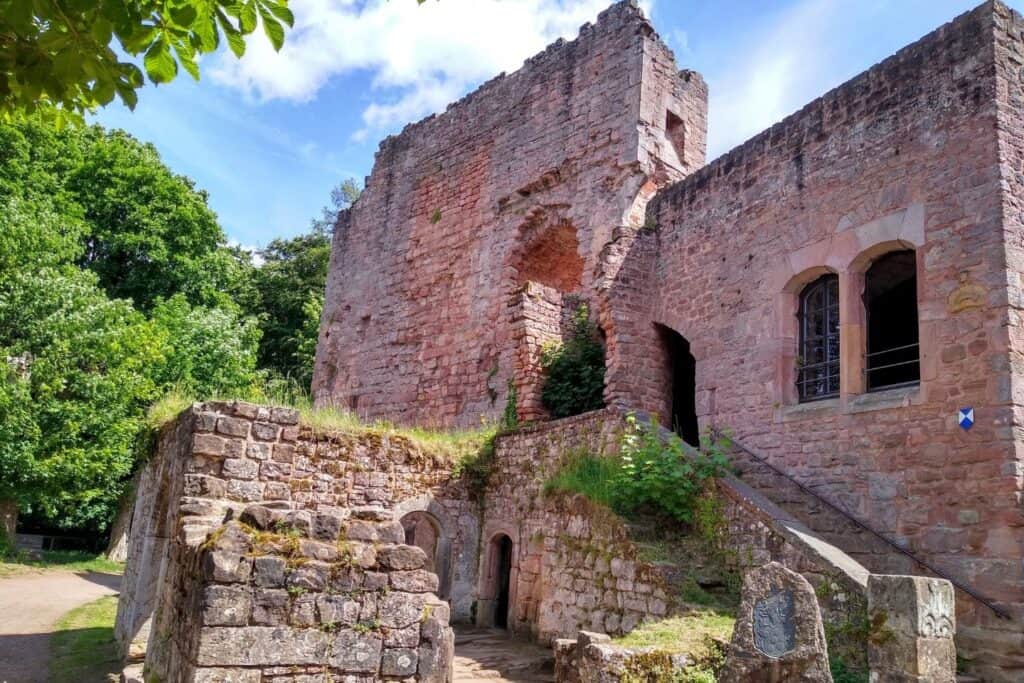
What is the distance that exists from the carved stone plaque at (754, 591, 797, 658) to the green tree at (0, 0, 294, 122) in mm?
4167

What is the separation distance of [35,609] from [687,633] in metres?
11.1

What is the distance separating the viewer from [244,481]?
345 inches

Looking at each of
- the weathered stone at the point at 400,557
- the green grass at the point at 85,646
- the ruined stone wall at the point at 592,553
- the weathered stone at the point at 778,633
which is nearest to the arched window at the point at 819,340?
the ruined stone wall at the point at 592,553

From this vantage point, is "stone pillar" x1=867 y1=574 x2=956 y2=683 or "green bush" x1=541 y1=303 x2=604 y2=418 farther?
"green bush" x1=541 y1=303 x2=604 y2=418

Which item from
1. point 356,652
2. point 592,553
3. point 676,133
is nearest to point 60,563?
point 592,553

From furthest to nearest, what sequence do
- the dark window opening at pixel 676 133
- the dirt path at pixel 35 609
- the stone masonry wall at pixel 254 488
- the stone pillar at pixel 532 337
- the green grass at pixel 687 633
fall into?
1. the dark window opening at pixel 676 133
2. the stone pillar at pixel 532 337
3. the dirt path at pixel 35 609
4. the stone masonry wall at pixel 254 488
5. the green grass at pixel 687 633

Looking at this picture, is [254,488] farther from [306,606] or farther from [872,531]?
[872,531]

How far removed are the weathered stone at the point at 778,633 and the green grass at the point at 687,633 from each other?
3.73 ft

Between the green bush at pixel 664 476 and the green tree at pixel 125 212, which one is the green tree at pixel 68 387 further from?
the green bush at pixel 664 476

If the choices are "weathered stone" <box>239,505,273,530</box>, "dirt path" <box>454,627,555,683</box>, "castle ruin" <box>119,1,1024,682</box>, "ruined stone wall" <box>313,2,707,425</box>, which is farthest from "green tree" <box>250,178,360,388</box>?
"weathered stone" <box>239,505,273,530</box>

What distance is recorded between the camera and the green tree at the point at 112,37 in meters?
3.24

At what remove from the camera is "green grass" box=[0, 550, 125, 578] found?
17.6m

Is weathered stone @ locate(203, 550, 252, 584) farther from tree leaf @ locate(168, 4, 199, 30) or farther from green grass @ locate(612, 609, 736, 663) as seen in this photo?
green grass @ locate(612, 609, 736, 663)

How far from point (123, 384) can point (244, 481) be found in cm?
1144
